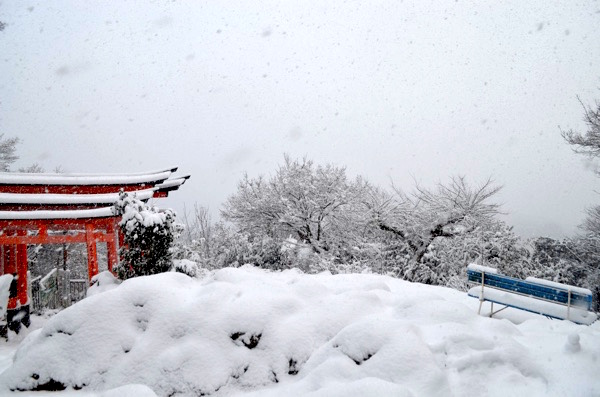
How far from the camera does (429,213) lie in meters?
14.7

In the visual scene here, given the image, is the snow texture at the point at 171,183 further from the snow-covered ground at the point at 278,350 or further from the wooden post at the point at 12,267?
the snow-covered ground at the point at 278,350

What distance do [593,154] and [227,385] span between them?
46.2 ft

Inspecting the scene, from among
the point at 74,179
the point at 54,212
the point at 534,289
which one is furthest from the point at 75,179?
the point at 534,289

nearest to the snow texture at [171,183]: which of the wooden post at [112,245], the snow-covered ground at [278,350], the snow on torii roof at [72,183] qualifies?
the snow on torii roof at [72,183]

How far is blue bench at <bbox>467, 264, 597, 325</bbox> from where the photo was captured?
461 cm

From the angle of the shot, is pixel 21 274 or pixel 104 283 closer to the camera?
pixel 104 283

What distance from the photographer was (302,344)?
3439mm

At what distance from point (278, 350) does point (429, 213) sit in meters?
13.0

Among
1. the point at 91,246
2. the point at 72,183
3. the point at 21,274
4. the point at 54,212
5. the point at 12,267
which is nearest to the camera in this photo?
the point at 54,212

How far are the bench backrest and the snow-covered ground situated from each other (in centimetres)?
91

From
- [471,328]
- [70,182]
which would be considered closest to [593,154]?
[471,328]

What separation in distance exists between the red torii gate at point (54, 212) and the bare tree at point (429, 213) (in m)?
10.1

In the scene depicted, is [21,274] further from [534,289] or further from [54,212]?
[534,289]

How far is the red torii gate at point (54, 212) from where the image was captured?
25.2 ft
